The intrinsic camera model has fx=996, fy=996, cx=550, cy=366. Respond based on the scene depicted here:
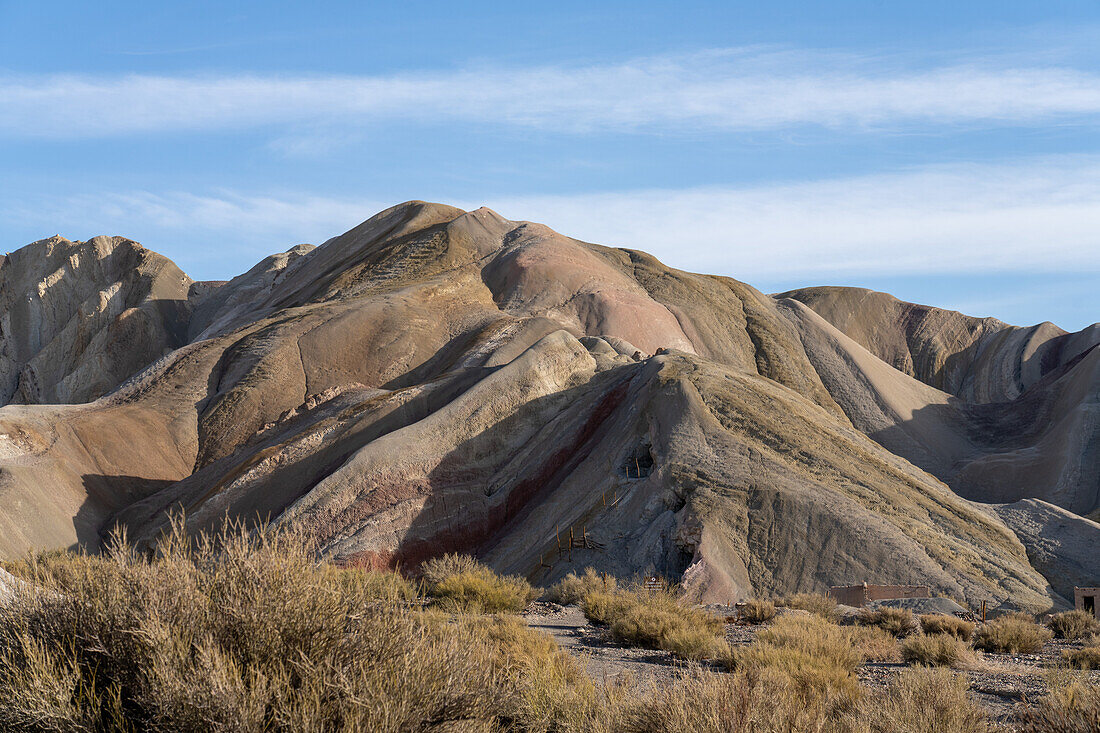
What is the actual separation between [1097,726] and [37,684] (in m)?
6.87

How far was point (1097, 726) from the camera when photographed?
6832 mm

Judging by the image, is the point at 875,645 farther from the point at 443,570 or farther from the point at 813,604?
the point at 443,570

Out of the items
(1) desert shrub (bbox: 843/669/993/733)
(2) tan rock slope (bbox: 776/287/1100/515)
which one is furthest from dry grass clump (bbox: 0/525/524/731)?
(2) tan rock slope (bbox: 776/287/1100/515)

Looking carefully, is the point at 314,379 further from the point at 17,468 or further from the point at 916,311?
the point at 916,311

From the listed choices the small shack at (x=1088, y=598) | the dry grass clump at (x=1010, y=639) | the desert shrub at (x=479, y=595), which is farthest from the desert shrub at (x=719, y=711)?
the small shack at (x=1088, y=598)

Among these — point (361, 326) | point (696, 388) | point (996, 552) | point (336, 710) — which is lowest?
point (996, 552)

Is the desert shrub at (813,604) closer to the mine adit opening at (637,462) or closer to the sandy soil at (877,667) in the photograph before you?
the sandy soil at (877,667)

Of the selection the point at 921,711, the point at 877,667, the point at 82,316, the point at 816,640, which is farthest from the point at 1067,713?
the point at 82,316

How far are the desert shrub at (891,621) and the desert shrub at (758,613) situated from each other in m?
1.57

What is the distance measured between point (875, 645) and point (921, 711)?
653 cm

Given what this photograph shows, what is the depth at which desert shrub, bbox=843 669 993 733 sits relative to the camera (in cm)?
718

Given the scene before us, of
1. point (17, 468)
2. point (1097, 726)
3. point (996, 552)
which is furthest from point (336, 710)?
point (17, 468)

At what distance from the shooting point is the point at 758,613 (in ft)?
60.4

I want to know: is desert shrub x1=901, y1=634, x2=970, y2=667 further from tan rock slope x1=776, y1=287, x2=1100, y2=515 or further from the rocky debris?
tan rock slope x1=776, y1=287, x2=1100, y2=515
